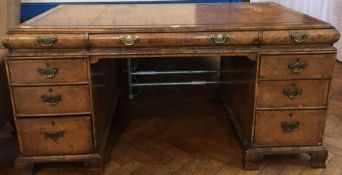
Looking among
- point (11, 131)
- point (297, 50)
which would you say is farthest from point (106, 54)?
point (11, 131)

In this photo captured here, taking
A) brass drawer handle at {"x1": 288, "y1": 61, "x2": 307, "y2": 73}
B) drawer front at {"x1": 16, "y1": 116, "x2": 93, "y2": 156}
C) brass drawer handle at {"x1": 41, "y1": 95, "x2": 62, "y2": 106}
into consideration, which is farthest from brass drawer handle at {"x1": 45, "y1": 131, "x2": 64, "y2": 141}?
brass drawer handle at {"x1": 288, "y1": 61, "x2": 307, "y2": 73}

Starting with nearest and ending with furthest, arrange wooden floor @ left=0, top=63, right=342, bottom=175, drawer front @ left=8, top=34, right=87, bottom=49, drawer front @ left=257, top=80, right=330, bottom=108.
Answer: drawer front @ left=8, top=34, right=87, bottom=49 < drawer front @ left=257, top=80, right=330, bottom=108 < wooden floor @ left=0, top=63, right=342, bottom=175

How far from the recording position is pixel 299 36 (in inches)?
44.9

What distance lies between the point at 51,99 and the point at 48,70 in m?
0.10

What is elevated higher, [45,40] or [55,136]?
[45,40]

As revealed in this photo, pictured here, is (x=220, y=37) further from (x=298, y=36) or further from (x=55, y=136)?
(x=55, y=136)

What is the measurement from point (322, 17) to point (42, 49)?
2017 mm

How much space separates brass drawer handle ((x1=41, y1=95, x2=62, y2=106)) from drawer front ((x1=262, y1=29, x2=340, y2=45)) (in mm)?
723

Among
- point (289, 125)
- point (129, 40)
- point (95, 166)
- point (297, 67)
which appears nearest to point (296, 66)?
point (297, 67)

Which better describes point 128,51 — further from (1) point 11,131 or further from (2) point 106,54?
(1) point 11,131

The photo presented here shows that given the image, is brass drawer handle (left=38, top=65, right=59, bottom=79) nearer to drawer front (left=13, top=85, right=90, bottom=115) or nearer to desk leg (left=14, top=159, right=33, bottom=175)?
drawer front (left=13, top=85, right=90, bottom=115)

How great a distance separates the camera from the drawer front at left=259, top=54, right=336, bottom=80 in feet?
3.81

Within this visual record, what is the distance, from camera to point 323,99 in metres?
1.22

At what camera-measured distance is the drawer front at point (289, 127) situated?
1.24 meters
